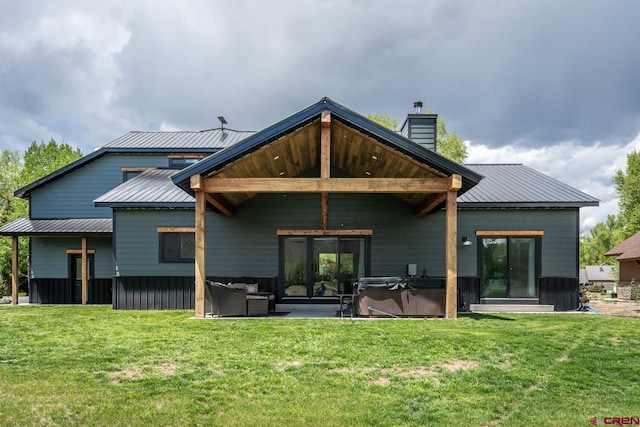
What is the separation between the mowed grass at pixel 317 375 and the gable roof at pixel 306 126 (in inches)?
114

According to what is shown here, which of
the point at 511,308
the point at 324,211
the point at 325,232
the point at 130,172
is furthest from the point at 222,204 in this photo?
the point at 511,308

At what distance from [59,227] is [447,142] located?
74.8ft

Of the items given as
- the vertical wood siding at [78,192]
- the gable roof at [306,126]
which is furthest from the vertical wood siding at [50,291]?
the gable roof at [306,126]

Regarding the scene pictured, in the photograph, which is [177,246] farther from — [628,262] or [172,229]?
[628,262]

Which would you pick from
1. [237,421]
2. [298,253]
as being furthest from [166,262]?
[237,421]

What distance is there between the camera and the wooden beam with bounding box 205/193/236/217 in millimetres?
9613

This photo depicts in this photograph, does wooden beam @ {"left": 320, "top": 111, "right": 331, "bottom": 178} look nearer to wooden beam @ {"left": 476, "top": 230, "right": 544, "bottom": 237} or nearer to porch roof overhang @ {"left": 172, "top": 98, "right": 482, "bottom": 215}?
porch roof overhang @ {"left": 172, "top": 98, "right": 482, "bottom": 215}

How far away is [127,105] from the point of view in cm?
2117

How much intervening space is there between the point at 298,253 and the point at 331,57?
20.1 feet

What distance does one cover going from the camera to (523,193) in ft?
38.7

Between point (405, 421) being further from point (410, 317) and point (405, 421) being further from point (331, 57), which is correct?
point (331, 57)

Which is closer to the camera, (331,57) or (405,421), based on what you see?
(405,421)

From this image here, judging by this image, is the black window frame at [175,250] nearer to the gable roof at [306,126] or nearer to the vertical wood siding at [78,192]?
the gable roof at [306,126]

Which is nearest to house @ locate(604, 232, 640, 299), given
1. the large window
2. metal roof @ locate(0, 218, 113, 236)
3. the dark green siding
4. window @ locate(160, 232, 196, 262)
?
the dark green siding
